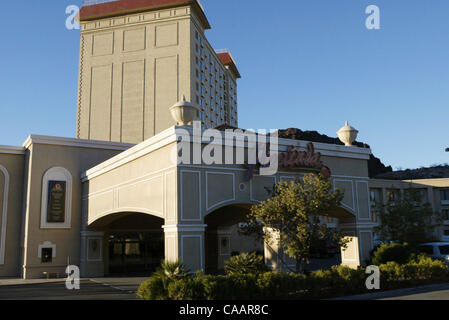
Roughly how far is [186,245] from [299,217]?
516 cm

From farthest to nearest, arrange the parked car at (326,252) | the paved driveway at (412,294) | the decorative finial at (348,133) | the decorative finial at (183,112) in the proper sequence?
1. the parked car at (326,252)
2. the decorative finial at (348,133)
3. the decorative finial at (183,112)
4. the paved driveway at (412,294)

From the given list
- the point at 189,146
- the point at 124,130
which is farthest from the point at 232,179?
A: the point at 124,130

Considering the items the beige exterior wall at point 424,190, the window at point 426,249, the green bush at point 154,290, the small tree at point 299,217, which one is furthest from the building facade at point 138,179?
the beige exterior wall at point 424,190

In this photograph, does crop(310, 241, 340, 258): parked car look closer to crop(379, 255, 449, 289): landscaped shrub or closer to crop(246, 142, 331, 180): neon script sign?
crop(246, 142, 331, 180): neon script sign

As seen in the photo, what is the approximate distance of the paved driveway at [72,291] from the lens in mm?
19533

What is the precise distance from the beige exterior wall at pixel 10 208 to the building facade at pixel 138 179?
7 centimetres

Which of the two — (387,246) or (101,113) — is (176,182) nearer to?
(387,246)

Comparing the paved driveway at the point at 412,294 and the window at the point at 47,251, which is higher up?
the window at the point at 47,251

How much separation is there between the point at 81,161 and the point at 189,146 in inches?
638

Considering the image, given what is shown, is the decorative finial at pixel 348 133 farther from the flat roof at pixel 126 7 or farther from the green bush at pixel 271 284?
the flat roof at pixel 126 7

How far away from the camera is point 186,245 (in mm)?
18828

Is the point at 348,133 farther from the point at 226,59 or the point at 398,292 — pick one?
the point at 226,59
